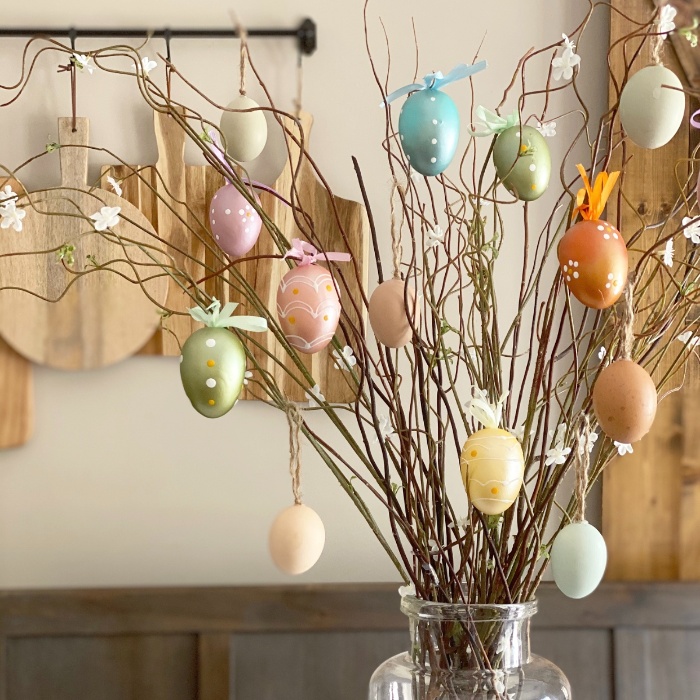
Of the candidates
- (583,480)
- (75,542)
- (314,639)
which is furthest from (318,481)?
(583,480)

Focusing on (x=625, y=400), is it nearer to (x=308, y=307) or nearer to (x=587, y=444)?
(x=587, y=444)

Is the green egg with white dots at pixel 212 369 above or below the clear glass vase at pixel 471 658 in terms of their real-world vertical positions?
above

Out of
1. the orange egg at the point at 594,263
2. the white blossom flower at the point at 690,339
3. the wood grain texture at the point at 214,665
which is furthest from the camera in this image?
the wood grain texture at the point at 214,665

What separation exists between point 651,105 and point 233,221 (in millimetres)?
343

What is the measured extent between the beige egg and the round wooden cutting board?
618mm

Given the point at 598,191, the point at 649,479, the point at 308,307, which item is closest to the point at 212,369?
the point at 308,307

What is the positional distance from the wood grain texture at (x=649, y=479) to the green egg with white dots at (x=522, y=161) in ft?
2.05

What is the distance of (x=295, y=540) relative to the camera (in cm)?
67

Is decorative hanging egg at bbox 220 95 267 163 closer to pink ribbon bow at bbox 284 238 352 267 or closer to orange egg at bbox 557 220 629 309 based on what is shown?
pink ribbon bow at bbox 284 238 352 267

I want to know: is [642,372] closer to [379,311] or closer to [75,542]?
[379,311]

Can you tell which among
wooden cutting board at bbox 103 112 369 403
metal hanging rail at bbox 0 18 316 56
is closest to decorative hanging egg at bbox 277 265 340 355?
wooden cutting board at bbox 103 112 369 403

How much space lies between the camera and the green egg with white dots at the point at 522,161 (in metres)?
0.66

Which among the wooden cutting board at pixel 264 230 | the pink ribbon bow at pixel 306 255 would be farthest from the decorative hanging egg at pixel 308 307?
the wooden cutting board at pixel 264 230

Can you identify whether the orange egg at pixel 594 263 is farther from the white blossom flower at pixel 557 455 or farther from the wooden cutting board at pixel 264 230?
the wooden cutting board at pixel 264 230
